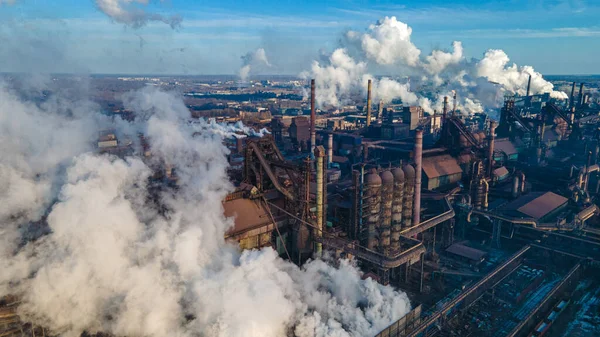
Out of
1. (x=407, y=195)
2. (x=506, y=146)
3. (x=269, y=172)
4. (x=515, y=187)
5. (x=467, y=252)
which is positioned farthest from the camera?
(x=506, y=146)

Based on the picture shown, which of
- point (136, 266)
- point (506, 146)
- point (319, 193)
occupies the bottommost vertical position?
point (506, 146)

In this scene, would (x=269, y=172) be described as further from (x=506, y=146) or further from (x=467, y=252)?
(x=506, y=146)

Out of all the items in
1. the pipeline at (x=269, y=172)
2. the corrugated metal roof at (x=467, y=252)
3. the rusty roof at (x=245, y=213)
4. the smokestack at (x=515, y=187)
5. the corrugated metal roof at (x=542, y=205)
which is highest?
the pipeline at (x=269, y=172)

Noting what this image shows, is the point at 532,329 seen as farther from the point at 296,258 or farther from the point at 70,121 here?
the point at 70,121

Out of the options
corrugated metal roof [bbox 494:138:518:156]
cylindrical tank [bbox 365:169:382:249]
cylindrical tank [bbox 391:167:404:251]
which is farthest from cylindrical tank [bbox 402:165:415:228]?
corrugated metal roof [bbox 494:138:518:156]

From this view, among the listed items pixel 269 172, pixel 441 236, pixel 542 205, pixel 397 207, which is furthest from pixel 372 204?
pixel 542 205

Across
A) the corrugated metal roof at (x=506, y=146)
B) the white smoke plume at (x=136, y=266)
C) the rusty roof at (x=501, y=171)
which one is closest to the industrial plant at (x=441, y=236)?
the white smoke plume at (x=136, y=266)

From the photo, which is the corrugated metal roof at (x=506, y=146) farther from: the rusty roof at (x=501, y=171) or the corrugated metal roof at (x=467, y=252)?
the corrugated metal roof at (x=467, y=252)
